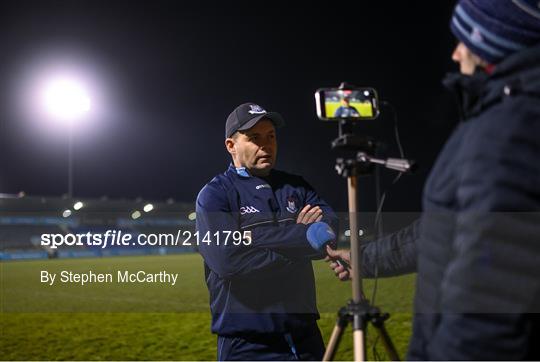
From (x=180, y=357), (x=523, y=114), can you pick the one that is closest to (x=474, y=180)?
(x=523, y=114)

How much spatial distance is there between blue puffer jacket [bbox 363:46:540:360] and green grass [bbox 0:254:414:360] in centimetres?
439

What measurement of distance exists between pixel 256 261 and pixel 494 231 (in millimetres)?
1889

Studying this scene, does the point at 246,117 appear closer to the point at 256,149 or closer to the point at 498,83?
the point at 256,149

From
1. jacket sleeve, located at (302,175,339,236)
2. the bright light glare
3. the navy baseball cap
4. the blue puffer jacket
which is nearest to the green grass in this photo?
jacket sleeve, located at (302,175,339,236)

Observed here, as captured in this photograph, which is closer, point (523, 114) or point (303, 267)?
point (523, 114)

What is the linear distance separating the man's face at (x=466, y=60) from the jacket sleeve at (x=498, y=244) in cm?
33

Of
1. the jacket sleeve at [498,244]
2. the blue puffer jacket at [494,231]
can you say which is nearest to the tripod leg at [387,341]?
the blue puffer jacket at [494,231]

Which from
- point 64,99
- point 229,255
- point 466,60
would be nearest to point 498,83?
point 466,60

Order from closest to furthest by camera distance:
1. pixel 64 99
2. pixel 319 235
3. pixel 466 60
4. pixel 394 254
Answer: pixel 466 60 < pixel 394 254 < pixel 319 235 < pixel 64 99

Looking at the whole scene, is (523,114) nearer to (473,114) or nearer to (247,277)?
(473,114)

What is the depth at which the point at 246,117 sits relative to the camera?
351 cm

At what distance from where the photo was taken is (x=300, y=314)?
3246mm

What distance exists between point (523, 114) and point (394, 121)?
0.90 metres

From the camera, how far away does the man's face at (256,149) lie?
3.49m
